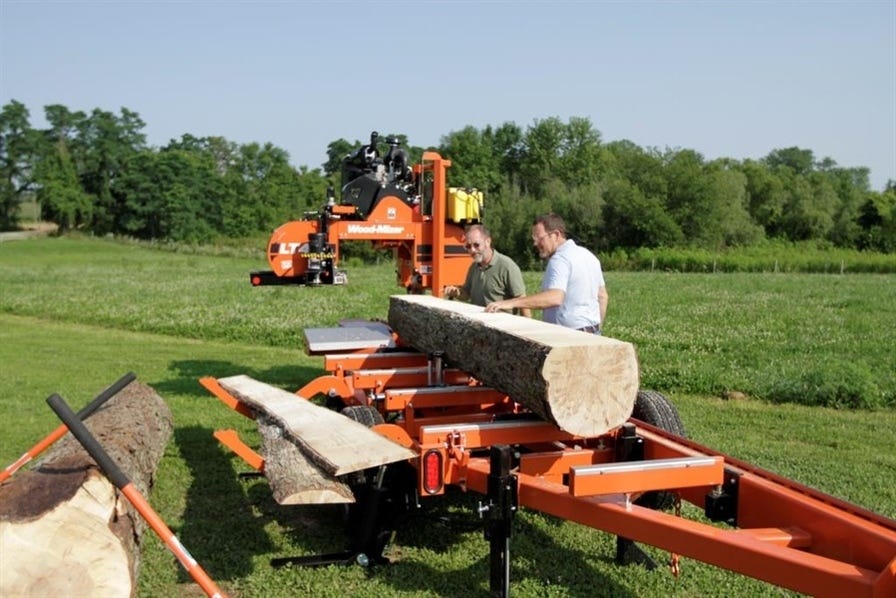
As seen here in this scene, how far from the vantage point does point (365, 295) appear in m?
21.6

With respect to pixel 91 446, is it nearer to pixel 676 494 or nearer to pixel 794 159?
pixel 676 494

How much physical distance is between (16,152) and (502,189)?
5272 cm

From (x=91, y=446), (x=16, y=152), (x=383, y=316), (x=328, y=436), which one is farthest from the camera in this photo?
(x=16, y=152)

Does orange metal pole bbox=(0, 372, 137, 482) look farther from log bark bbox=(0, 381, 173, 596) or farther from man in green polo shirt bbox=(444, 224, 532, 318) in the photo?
man in green polo shirt bbox=(444, 224, 532, 318)

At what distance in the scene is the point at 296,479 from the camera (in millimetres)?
4293

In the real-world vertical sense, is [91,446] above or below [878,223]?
below

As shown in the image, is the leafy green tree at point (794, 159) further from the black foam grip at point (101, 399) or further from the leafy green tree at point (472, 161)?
the black foam grip at point (101, 399)

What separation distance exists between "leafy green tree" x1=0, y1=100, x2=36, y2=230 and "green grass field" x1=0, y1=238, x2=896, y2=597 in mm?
71905

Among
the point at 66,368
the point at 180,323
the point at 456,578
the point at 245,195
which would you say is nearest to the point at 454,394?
the point at 456,578

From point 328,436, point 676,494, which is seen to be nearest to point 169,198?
point 328,436

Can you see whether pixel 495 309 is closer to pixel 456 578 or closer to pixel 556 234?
pixel 556 234

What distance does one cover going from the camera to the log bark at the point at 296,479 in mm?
4125

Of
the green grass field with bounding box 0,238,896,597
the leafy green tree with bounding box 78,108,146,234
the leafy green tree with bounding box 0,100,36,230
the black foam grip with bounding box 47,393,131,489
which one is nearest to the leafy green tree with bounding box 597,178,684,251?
the green grass field with bounding box 0,238,896,597

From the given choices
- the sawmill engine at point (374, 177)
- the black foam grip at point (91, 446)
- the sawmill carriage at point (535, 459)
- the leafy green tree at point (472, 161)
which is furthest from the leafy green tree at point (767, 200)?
the black foam grip at point (91, 446)
